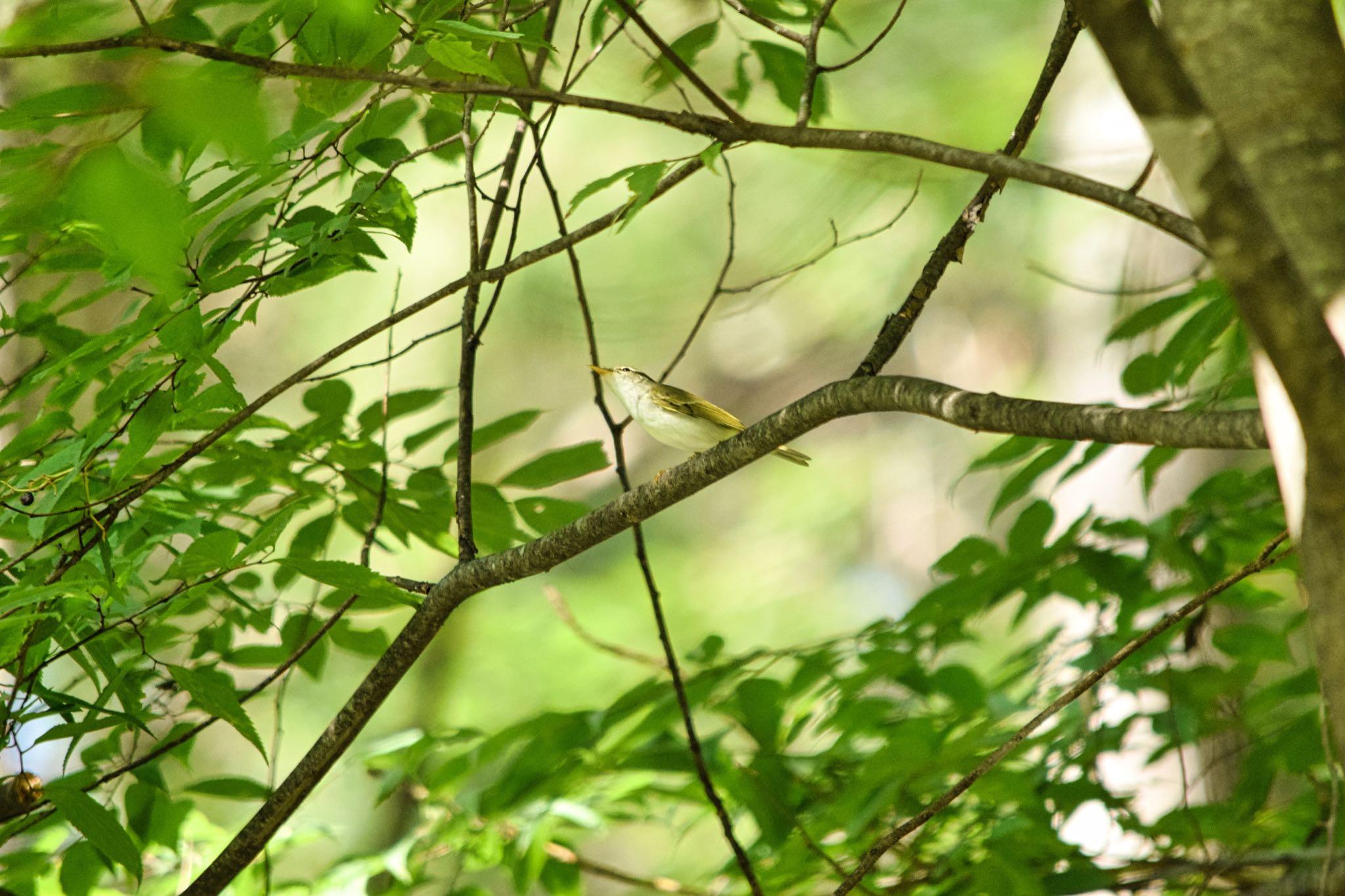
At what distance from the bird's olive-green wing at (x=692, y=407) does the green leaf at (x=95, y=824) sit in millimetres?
1902

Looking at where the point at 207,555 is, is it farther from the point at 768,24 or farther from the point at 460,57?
the point at 768,24

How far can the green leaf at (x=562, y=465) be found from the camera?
192 cm

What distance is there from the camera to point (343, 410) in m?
1.93

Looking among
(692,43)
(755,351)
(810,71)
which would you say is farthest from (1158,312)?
(755,351)

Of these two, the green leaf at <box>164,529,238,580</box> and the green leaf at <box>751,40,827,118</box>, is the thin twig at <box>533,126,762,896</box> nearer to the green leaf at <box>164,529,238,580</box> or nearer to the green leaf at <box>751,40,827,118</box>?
the green leaf at <box>751,40,827,118</box>

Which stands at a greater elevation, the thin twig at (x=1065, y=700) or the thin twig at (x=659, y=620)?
the thin twig at (x=659, y=620)

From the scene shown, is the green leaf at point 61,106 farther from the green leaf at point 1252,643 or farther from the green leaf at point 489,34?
the green leaf at point 1252,643

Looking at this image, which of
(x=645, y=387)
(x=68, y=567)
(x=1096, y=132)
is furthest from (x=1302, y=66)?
(x=1096, y=132)

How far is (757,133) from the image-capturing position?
1166 mm

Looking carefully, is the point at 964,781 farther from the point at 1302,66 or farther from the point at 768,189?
the point at 768,189

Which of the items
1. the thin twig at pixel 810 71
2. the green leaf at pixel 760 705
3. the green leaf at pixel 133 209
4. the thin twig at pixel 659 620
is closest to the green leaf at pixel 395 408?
the thin twig at pixel 659 620

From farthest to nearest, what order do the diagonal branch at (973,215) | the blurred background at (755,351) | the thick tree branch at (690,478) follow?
the blurred background at (755,351) < the diagonal branch at (973,215) < the thick tree branch at (690,478)

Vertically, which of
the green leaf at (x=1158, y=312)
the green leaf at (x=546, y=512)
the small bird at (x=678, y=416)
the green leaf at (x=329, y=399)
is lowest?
the green leaf at (x=546, y=512)

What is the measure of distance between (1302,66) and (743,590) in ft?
30.2
